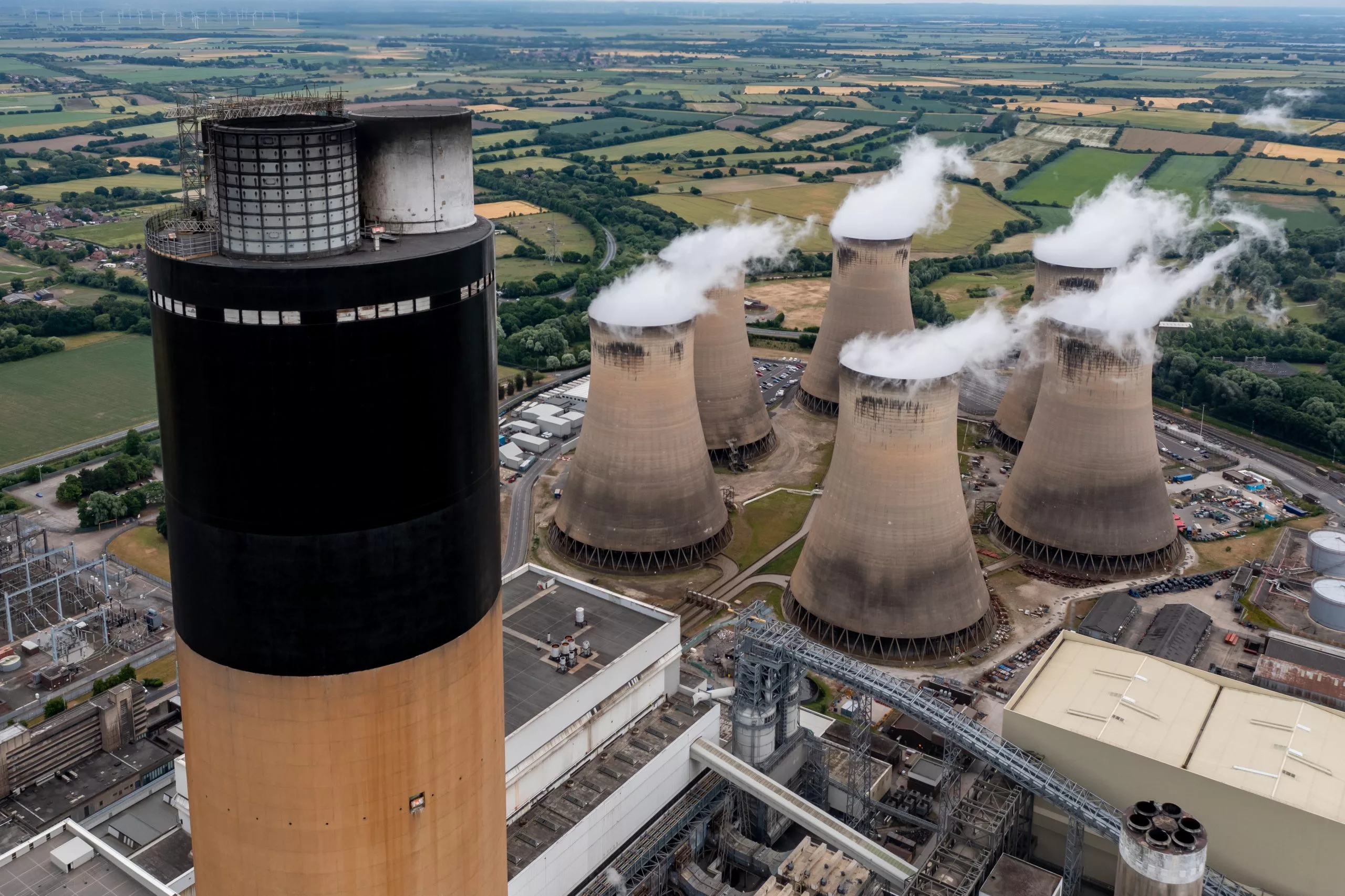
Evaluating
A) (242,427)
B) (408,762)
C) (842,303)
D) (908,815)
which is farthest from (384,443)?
(842,303)

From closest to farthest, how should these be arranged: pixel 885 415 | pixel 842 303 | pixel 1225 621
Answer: pixel 885 415 < pixel 1225 621 < pixel 842 303

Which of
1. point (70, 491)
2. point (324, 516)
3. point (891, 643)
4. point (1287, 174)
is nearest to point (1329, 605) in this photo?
point (891, 643)

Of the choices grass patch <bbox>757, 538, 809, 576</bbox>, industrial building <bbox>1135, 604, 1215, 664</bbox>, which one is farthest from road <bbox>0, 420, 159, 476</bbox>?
industrial building <bbox>1135, 604, 1215, 664</bbox>

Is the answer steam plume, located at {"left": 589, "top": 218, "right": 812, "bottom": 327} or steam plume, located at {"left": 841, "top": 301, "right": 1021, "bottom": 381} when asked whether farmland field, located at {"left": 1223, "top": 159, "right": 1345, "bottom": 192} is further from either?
steam plume, located at {"left": 841, "top": 301, "right": 1021, "bottom": 381}

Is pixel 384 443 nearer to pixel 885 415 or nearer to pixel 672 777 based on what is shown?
pixel 672 777

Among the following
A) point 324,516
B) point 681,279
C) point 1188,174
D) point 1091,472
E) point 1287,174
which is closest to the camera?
point 324,516

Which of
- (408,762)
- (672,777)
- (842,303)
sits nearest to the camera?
(408,762)

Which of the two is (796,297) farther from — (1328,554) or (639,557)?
(1328,554)
